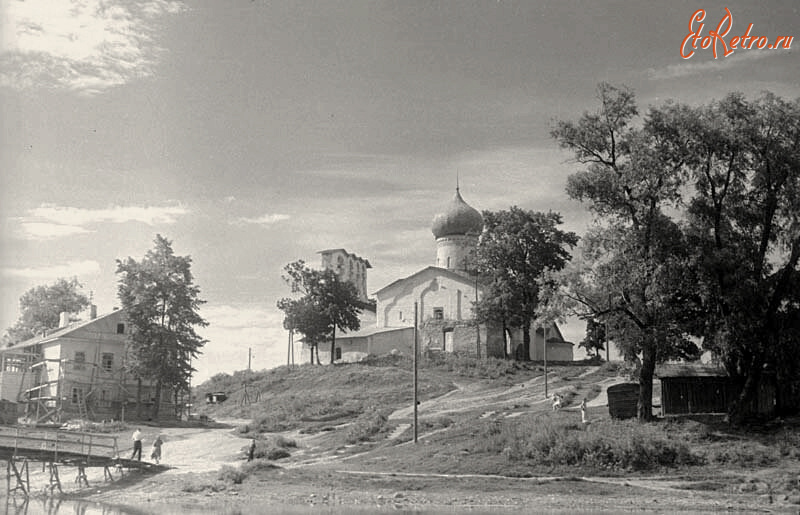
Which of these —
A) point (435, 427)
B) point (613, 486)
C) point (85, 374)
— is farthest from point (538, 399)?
point (85, 374)

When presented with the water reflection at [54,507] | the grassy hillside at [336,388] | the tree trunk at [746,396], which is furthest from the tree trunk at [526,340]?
the water reflection at [54,507]

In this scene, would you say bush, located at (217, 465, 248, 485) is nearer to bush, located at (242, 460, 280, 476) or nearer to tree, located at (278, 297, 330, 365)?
bush, located at (242, 460, 280, 476)

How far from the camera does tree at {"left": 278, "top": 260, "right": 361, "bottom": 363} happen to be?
6769 cm

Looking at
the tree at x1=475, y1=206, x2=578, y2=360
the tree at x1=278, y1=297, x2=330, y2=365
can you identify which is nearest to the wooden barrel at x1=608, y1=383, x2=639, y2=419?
the tree at x1=475, y1=206, x2=578, y2=360

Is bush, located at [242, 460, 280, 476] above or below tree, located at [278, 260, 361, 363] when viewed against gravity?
below

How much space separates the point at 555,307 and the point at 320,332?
3515 cm

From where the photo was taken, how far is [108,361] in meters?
58.3

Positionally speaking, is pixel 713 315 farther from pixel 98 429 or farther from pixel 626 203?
pixel 98 429

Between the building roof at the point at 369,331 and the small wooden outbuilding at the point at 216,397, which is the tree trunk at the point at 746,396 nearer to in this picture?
the building roof at the point at 369,331

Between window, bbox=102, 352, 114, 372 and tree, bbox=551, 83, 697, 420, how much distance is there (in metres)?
35.3

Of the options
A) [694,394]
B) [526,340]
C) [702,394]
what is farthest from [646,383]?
[526,340]

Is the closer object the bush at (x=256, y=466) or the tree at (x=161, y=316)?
the bush at (x=256, y=466)

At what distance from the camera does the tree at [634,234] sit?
33625mm

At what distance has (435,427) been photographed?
39.3 meters
